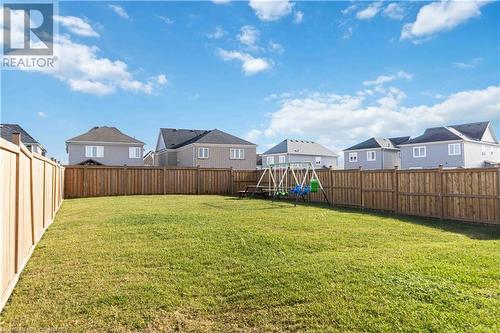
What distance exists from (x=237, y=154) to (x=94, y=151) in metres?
13.8

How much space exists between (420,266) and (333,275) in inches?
56.5

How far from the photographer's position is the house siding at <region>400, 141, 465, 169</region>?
32.3 m

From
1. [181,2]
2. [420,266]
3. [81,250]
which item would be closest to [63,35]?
[181,2]

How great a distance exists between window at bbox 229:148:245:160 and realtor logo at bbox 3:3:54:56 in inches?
910

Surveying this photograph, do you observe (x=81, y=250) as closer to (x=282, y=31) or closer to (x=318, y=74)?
(x=282, y=31)

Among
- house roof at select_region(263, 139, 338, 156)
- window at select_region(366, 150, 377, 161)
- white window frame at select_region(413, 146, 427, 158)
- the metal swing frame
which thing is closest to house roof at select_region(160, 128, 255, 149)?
the metal swing frame

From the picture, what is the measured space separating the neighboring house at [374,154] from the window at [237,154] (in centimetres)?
1443

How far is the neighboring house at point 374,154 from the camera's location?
39406 millimetres

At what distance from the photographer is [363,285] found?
417cm

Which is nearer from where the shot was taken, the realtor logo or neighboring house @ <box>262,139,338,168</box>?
the realtor logo

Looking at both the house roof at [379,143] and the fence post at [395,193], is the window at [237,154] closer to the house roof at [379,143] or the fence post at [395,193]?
the house roof at [379,143]

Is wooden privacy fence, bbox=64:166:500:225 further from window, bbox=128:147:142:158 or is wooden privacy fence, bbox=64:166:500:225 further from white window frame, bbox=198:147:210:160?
window, bbox=128:147:142:158

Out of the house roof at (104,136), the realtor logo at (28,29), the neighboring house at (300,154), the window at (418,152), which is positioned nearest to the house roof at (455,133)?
the window at (418,152)

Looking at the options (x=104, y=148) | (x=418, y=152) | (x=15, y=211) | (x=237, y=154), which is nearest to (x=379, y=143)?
(x=418, y=152)
